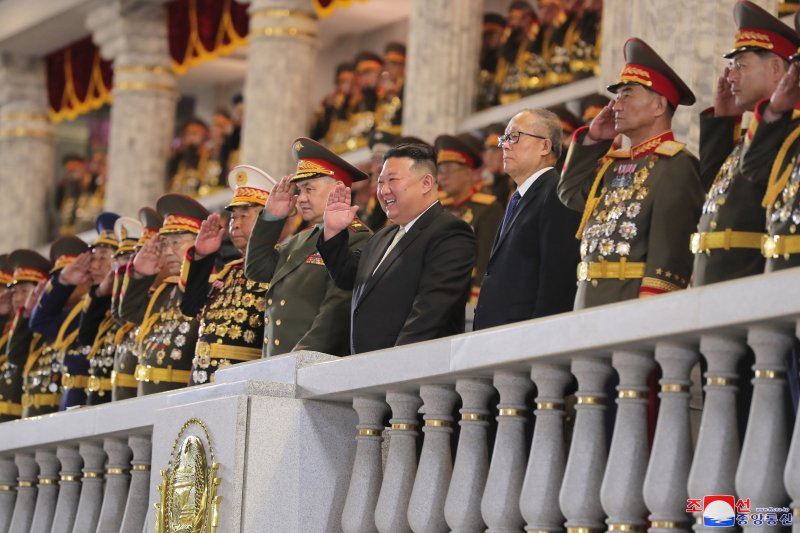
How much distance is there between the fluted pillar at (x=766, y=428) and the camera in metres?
2.72

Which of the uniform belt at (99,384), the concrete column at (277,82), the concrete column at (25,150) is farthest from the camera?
the concrete column at (25,150)

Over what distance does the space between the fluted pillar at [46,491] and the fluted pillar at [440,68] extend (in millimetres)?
4986

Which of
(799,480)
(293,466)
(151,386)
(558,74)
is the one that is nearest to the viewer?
(799,480)

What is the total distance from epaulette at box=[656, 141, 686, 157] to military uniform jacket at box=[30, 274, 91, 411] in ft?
9.95

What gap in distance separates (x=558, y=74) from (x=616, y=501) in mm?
6602

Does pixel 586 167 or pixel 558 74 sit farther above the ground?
pixel 558 74

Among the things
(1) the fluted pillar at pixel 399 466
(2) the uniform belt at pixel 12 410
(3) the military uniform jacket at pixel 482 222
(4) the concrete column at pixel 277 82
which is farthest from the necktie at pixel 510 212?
(4) the concrete column at pixel 277 82

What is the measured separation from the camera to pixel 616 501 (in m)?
2.96

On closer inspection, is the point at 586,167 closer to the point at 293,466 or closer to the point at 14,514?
the point at 293,466

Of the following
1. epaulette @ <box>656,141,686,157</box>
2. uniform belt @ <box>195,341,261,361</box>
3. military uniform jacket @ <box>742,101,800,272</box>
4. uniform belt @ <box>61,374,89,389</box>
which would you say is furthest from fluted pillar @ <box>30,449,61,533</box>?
military uniform jacket @ <box>742,101,800,272</box>

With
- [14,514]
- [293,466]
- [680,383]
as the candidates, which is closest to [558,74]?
[14,514]

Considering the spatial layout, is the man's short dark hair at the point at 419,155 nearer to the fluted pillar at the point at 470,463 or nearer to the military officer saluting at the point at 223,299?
the military officer saluting at the point at 223,299

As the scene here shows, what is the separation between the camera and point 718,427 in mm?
2836

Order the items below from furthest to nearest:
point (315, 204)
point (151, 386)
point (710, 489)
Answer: point (151, 386)
point (315, 204)
point (710, 489)
